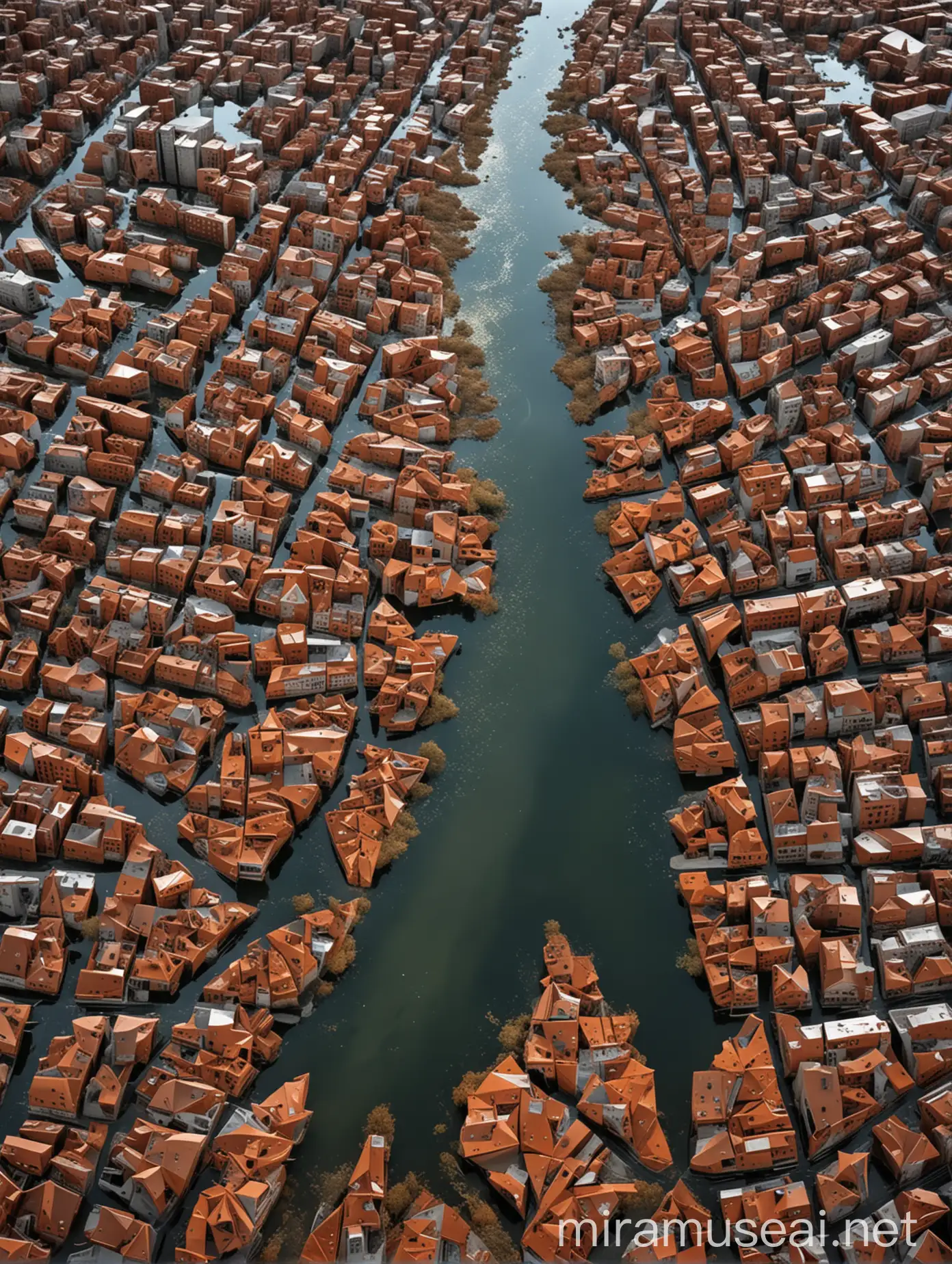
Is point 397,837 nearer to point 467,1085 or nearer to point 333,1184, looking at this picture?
point 467,1085

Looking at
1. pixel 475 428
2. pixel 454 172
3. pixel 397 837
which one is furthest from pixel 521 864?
pixel 454 172

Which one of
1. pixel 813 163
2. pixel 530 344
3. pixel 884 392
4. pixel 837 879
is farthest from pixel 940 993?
pixel 813 163

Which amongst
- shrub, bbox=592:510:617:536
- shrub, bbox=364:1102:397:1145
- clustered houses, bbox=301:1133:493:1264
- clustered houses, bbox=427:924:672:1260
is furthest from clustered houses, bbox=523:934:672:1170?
shrub, bbox=592:510:617:536

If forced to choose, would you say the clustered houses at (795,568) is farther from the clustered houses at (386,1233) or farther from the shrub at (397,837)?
the shrub at (397,837)

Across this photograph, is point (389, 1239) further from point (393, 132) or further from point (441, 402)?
point (393, 132)

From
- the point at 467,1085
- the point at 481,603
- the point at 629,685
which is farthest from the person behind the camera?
the point at 481,603
